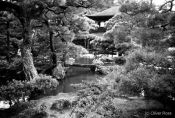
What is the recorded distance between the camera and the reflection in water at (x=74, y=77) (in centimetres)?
1145

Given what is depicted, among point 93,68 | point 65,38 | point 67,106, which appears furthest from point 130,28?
point 93,68

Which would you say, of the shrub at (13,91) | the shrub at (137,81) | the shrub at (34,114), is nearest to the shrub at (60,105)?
the shrub at (34,114)

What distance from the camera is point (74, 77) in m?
13.9

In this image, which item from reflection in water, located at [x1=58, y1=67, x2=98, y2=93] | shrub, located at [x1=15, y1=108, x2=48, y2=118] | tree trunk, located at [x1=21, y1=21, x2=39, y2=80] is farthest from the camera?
reflection in water, located at [x1=58, y1=67, x2=98, y2=93]

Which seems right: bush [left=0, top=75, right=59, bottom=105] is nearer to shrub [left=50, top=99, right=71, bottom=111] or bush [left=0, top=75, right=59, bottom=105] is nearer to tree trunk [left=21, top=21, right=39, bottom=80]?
tree trunk [left=21, top=21, right=39, bottom=80]

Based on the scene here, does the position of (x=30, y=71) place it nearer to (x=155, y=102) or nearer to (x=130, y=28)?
(x=130, y=28)

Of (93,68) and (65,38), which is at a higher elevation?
(65,38)

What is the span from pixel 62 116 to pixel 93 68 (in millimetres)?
10498

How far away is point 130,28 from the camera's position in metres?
5.17

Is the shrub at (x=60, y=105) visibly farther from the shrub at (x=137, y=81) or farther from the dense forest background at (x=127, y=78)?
the shrub at (x=137, y=81)

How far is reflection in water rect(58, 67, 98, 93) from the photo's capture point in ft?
37.6

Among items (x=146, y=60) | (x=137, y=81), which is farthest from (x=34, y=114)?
(x=146, y=60)

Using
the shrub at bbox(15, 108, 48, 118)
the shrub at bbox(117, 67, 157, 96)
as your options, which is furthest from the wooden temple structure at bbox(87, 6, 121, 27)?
the shrub at bbox(117, 67, 157, 96)

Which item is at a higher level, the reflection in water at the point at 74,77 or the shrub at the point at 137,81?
the shrub at the point at 137,81
